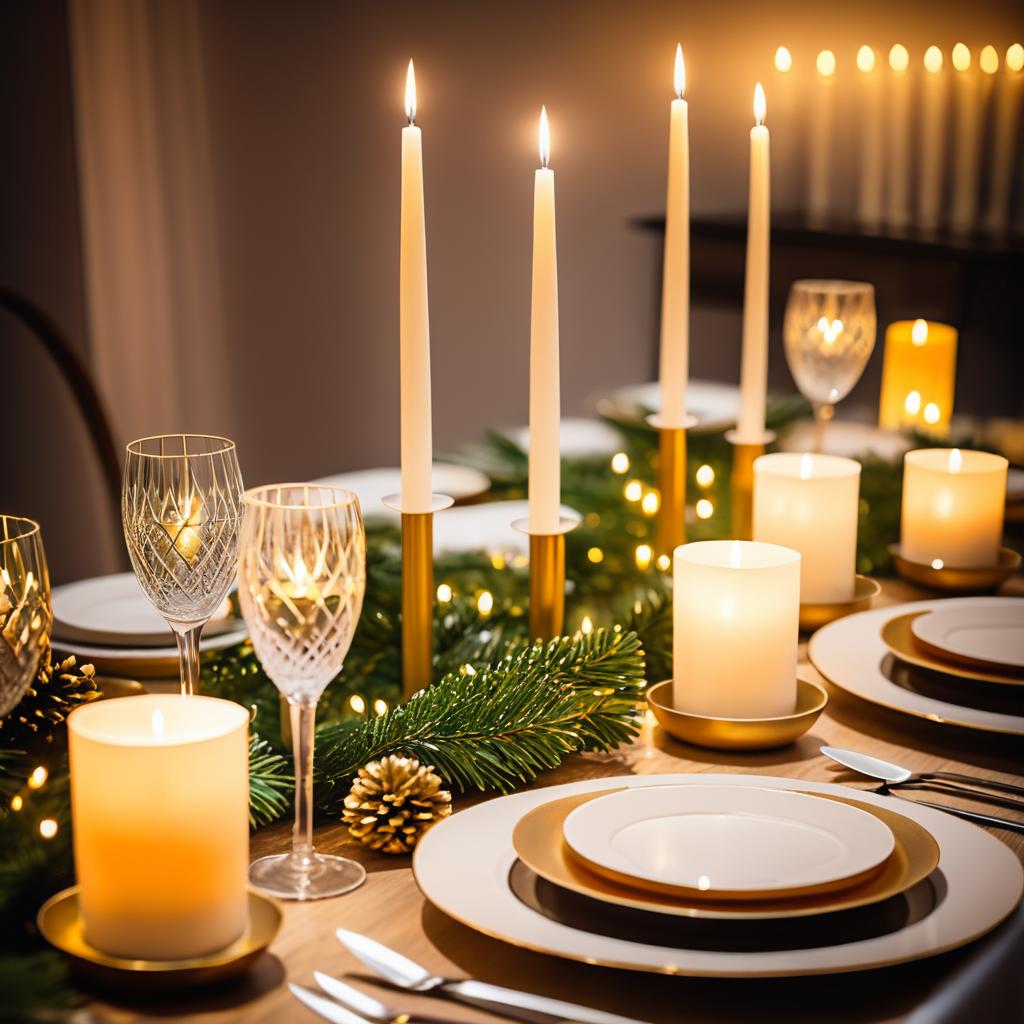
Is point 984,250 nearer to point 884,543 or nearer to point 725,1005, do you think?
point 884,543

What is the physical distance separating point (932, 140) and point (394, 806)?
137cm

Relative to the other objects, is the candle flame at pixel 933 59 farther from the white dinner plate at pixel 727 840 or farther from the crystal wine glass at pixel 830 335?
the white dinner plate at pixel 727 840

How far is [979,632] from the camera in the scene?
1.17 m

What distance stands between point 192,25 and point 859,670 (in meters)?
1.59

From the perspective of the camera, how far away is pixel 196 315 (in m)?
2.24

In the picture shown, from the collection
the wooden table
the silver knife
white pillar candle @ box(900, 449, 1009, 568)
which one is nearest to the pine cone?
the wooden table

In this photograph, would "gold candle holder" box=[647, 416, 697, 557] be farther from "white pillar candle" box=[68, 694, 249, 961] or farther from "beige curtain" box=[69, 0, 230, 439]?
"beige curtain" box=[69, 0, 230, 439]

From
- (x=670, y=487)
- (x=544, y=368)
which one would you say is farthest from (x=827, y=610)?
(x=544, y=368)

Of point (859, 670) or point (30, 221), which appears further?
point (30, 221)

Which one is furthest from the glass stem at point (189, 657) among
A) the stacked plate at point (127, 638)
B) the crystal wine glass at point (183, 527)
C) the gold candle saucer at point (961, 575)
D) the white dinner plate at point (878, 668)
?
the gold candle saucer at point (961, 575)

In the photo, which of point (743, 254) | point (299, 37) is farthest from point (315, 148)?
point (743, 254)

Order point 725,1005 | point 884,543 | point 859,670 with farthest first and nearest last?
point 884,543, point 859,670, point 725,1005

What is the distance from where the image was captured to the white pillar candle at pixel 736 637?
1018mm

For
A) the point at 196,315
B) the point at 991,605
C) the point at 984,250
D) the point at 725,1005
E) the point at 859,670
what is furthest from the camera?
the point at 196,315
